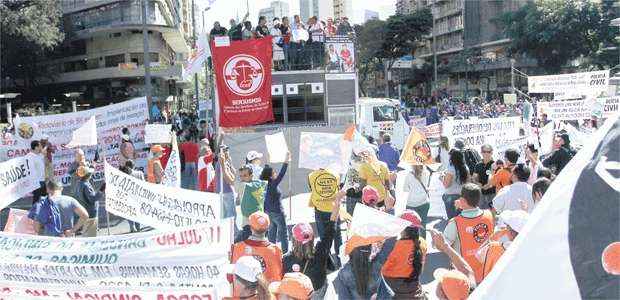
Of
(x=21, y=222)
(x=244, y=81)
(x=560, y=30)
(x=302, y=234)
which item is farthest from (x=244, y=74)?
(x=560, y=30)

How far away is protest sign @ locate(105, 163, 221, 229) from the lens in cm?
614

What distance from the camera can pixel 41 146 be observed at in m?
10.5

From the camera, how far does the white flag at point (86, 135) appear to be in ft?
34.7

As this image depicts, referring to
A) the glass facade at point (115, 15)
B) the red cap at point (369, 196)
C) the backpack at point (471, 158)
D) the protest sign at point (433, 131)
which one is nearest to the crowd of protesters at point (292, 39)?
the protest sign at point (433, 131)

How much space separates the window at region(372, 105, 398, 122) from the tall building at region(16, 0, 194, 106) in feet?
93.4

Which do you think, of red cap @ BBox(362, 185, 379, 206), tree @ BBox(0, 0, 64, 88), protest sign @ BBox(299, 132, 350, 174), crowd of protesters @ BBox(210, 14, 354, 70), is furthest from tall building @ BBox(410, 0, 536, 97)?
red cap @ BBox(362, 185, 379, 206)

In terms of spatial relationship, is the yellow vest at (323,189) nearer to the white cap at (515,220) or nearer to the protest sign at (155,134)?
the white cap at (515,220)

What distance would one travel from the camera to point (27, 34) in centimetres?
4381

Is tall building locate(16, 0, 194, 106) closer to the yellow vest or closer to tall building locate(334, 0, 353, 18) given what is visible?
the yellow vest

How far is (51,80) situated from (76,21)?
5243mm

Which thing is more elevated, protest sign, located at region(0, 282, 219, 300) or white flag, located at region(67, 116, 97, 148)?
white flag, located at region(67, 116, 97, 148)

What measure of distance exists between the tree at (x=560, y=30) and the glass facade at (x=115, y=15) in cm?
2896

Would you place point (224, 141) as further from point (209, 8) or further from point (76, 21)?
point (76, 21)

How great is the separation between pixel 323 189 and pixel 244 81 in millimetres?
3958
